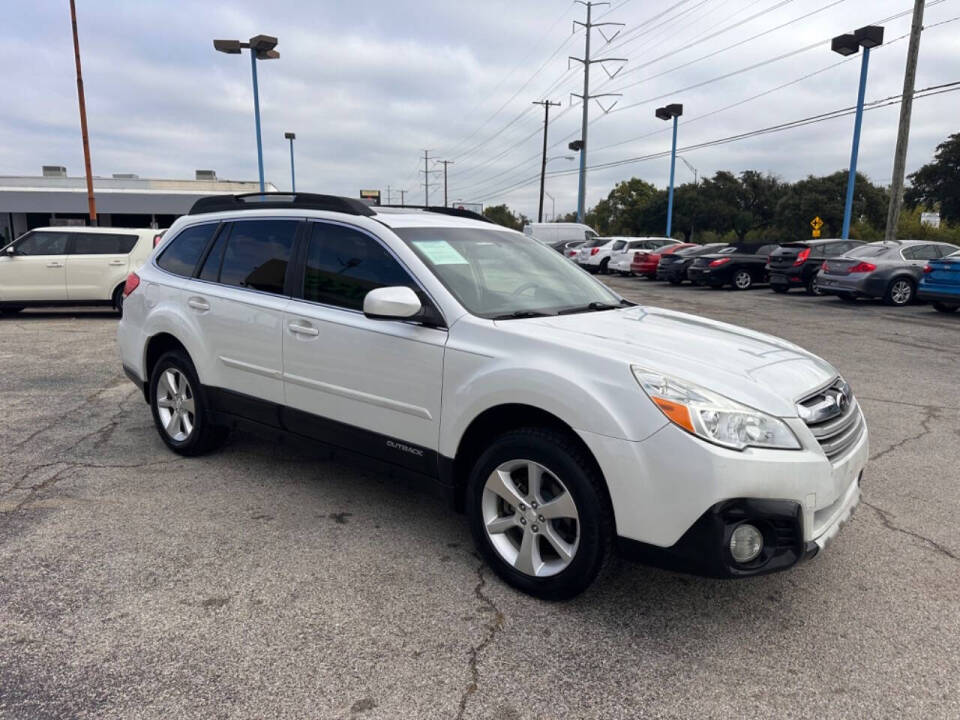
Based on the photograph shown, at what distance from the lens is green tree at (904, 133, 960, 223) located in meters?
46.4

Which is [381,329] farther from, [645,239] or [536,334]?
A: [645,239]

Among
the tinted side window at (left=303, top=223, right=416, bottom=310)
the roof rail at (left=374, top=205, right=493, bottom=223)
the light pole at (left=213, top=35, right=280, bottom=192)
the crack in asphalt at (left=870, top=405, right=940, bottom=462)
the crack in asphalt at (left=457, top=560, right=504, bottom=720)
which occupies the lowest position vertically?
the crack in asphalt at (left=457, top=560, right=504, bottom=720)

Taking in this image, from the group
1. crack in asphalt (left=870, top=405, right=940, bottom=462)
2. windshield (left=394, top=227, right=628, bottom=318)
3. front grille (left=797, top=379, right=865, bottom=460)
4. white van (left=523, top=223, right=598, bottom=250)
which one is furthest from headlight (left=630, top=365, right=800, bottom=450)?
white van (left=523, top=223, right=598, bottom=250)

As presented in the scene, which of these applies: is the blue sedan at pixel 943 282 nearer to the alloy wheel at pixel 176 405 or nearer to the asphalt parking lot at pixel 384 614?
the asphalt parking lot at pixel 384 614

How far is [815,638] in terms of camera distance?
110 inches

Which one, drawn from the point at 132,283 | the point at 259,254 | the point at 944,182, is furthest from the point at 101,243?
the point at 944,182

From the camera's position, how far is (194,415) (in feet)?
15.5

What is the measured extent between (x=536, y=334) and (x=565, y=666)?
1.35m

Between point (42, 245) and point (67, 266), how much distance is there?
607mm

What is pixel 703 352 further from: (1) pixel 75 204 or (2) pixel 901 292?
(1) pixel 75 204

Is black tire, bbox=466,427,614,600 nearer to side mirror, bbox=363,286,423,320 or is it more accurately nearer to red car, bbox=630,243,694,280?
side mirror, bbox=363,286,423,320

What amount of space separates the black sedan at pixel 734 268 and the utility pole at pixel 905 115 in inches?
176

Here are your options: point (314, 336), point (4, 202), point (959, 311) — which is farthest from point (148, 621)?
point (4, 202)

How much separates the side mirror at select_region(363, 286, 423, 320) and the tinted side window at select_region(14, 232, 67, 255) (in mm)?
11937
